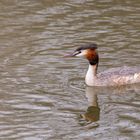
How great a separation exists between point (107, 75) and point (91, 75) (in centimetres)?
33

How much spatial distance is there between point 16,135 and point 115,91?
3.21 meters

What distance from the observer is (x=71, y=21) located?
1858 cm

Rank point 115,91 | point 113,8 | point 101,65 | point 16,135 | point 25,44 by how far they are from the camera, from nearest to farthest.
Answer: point 16,135, point 115,91, point 101,65, point 25,44, point 113,8

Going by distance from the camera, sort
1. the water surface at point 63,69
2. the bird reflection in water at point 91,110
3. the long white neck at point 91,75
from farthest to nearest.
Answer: the long white neck at point 91,75
the bird reflection in water at point 91,110
the water surface at point 63,69

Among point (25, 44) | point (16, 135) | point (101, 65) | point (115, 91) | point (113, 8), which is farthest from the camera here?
point (113, 8)

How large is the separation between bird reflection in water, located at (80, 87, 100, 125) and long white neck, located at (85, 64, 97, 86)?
0.33 meters

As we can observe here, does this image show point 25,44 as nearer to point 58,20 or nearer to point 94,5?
point 58,20

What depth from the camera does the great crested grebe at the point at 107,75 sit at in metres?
14.4

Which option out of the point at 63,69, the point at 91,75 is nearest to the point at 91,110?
the point at 91,75

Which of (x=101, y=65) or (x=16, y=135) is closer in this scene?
(x=16, y=135)

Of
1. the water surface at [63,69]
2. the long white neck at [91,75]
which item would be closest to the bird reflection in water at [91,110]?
the water surface at [63,69]

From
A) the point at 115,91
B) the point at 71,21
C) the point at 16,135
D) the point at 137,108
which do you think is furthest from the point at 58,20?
the point at 16,135

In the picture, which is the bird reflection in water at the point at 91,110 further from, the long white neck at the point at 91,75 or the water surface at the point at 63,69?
the long white neck at the point at 91,75

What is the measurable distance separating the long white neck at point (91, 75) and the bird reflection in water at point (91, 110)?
0.33 m
